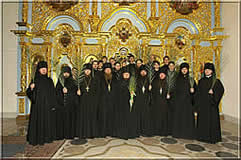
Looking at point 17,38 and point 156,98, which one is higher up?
point 17,38

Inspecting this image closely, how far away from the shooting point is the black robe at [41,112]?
352 centimetres

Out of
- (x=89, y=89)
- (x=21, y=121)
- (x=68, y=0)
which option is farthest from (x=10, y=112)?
(x=68, y=0)

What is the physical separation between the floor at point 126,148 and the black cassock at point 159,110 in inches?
8.9

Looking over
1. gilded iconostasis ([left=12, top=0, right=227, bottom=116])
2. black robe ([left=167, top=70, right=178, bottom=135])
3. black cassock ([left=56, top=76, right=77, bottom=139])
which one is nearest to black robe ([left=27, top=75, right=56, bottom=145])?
black cassock ([left=56, top=76, right=77, bottom=139])

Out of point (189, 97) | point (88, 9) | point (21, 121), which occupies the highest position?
point (88, 9)

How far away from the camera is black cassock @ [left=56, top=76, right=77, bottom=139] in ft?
13.0

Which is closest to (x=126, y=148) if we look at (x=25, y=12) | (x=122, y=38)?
(x=122, y=38)

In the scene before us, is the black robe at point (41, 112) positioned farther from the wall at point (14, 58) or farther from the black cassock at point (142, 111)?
the wall at point (14, 58)

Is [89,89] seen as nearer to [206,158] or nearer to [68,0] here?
[206,158]

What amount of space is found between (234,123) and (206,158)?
409 cm

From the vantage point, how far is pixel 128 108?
4137 millimetres

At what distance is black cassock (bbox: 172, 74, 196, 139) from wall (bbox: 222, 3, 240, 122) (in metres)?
3.28

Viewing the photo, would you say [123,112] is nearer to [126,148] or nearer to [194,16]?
[126,148]

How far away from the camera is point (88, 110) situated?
4070 mm
